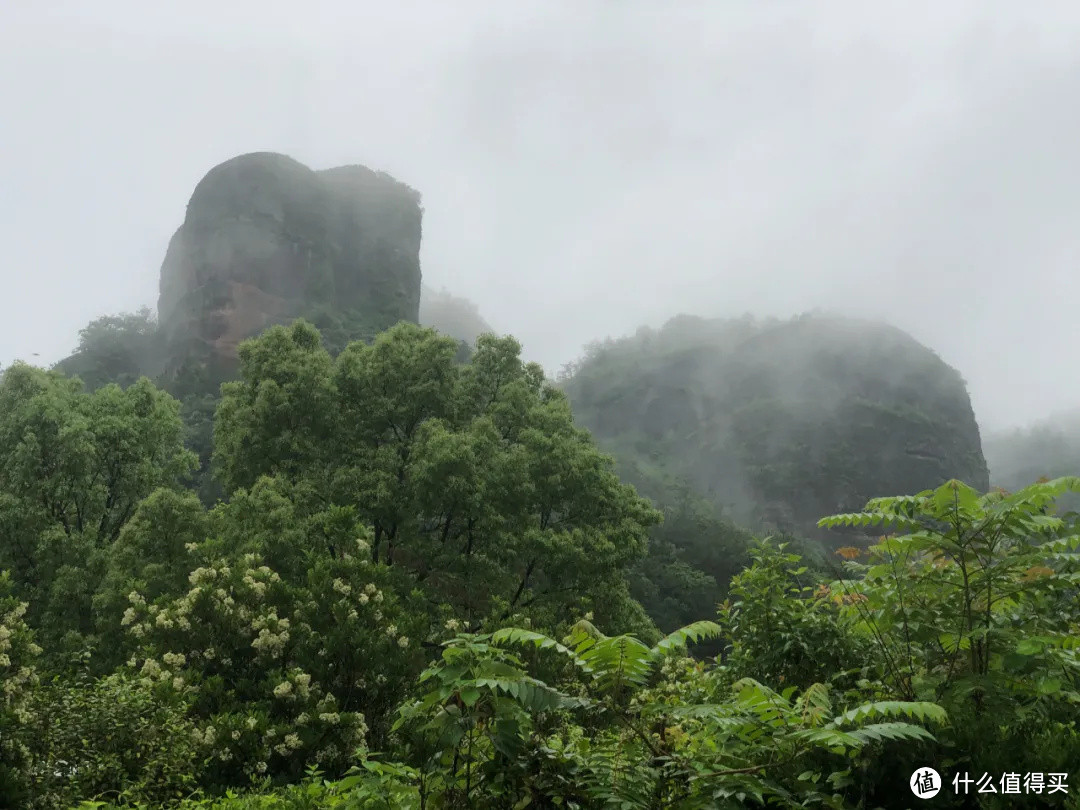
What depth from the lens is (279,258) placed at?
6650 centimetres

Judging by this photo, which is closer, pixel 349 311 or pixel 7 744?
pixel 7 744

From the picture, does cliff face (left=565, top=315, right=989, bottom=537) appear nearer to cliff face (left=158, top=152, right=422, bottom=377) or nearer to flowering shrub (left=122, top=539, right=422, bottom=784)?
cliff face (left=158, top=152, right=422, bottom=377)

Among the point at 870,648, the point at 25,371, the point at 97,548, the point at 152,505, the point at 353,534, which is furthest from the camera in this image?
the point at 25,371

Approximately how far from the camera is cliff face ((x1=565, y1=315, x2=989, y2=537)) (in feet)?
279

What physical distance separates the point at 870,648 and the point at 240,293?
209 feet

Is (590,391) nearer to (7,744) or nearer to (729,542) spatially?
(729,542)

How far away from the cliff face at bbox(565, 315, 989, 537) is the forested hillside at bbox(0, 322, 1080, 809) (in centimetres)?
6095

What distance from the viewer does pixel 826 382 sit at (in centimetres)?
9744

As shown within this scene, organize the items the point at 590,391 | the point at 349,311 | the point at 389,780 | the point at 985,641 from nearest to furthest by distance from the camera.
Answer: the point at 389,780 → the point at 985,641 → the point at 349,311 → the point at 590,391

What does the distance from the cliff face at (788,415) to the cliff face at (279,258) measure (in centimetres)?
3074

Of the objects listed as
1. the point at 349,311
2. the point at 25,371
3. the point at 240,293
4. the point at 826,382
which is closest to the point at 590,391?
the point at 826,382

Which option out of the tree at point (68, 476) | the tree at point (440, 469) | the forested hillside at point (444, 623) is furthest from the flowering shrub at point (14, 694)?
the tree at point (440, 469)

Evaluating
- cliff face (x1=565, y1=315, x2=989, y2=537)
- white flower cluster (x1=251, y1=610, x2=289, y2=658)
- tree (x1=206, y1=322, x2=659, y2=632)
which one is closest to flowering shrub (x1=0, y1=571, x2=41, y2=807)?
white flower cluster (x1=251, y1=610, x2=289, y2=658)

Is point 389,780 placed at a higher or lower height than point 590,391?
lower
